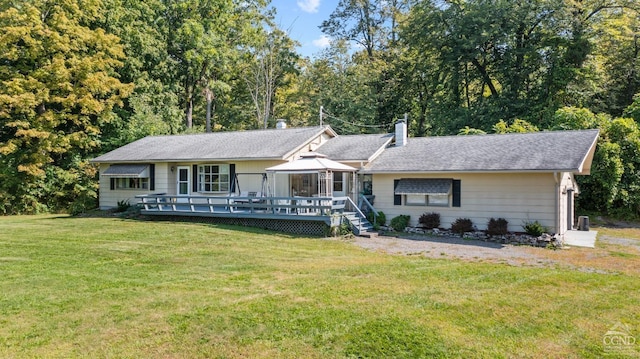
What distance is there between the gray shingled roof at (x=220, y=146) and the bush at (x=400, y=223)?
4824 millimetres

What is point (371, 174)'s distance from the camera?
Answer: 51.3ft

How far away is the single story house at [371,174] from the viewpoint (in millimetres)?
12992

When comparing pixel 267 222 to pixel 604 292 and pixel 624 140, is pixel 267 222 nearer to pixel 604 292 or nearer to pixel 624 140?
pixel 604 292

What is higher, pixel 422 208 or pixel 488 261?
pixel 422 208

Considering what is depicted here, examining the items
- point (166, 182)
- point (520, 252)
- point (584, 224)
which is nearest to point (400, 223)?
point (520, 252)

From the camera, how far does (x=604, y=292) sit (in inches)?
265

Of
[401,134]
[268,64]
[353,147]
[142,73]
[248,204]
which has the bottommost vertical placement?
[248,204]

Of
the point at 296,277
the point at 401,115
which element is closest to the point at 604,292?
the point at 296,277

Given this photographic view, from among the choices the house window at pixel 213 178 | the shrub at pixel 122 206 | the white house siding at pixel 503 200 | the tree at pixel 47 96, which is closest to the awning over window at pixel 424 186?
the white house siding at pixel 503 200

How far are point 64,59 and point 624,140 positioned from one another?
26.5m

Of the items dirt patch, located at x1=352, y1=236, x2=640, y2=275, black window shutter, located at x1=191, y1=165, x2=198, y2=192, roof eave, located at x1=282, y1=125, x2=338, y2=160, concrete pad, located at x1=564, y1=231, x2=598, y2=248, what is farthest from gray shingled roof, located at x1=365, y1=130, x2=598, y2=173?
black window shutter, located at x1=191, y1=165, x2=198, y2=192

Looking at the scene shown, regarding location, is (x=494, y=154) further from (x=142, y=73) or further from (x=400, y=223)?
(x=142, y=73)

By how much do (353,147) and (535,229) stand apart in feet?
25.5

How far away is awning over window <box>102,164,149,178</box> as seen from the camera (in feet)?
58.6
